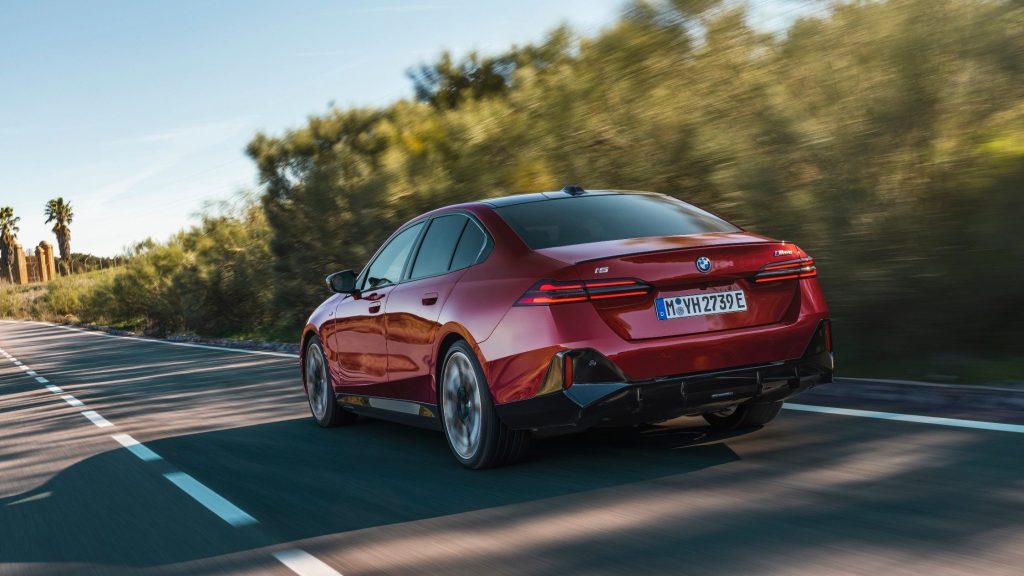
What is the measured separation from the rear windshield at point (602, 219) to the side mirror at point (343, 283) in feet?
6.56

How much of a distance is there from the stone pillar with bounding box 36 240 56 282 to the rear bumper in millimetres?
141898

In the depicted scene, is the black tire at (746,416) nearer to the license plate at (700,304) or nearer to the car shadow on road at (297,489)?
the car shadow on road at (297,489)

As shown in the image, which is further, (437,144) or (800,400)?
(437,144)

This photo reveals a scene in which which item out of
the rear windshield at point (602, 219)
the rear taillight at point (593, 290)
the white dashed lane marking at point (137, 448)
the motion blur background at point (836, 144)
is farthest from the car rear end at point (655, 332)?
the white dashed lane marking at point (137, 448)

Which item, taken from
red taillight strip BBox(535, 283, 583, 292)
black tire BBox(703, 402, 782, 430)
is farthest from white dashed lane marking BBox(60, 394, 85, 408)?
red taillight strip BBox(535, 283, 583, 292)

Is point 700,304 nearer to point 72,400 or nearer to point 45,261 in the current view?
point 72,400

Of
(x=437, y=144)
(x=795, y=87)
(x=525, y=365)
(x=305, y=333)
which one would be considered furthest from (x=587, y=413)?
(x=437, y=144)

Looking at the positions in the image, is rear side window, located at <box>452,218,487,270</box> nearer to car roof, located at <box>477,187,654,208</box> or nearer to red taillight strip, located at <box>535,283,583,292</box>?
car roof, located at <box>477,187,654,208</box>

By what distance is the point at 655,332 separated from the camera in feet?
18.2

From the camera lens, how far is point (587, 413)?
5.51m

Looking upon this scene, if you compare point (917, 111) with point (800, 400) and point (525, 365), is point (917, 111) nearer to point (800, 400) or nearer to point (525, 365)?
point (800, 400)

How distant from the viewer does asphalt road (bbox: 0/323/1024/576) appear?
4.34 m

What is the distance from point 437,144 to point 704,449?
47.1 feet

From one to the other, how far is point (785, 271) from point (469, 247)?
1829mm
